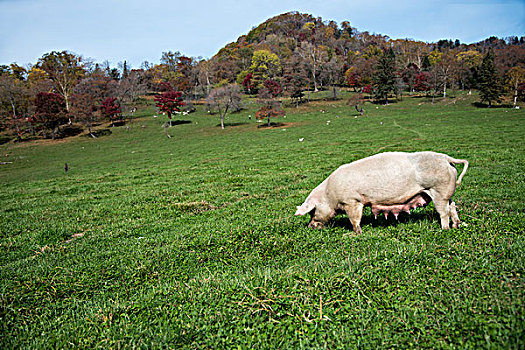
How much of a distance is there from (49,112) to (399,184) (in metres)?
77.9

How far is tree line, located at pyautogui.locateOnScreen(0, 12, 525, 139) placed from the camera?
63.8 metres

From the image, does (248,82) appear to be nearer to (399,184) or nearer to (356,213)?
(356,213)

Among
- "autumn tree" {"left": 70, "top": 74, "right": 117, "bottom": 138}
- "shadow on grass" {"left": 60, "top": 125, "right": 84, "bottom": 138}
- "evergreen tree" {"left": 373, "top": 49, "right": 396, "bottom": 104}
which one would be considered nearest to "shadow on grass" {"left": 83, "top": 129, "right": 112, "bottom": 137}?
"autumn tree" {"left": 70, "top": 74, "right": 117, "bottom": 138}

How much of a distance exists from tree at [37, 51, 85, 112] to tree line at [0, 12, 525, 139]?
33 centimetres

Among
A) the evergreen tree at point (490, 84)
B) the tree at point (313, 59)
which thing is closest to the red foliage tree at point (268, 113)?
the evergreen tree at point (490, 84)

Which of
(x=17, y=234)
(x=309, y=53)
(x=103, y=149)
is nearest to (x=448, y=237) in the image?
(x=17, y=234)

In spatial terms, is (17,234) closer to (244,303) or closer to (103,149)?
(244,303)

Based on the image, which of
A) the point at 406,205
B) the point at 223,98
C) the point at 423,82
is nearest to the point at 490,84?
the point at 423,82

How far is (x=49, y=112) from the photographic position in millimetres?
63281

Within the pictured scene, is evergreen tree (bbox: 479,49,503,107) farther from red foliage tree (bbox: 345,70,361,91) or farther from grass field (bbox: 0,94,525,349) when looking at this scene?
grass field (bbox: 0,94,525,349)

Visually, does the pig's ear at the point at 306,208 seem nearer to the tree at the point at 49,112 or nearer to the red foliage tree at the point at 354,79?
the tree at the point at 49,112

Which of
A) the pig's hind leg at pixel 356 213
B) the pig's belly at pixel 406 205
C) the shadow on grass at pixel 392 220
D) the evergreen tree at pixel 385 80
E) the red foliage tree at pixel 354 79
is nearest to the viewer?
the pig's belly at pixel 406 205

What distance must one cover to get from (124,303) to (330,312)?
3600 millimetres

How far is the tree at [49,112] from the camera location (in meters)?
62.7
